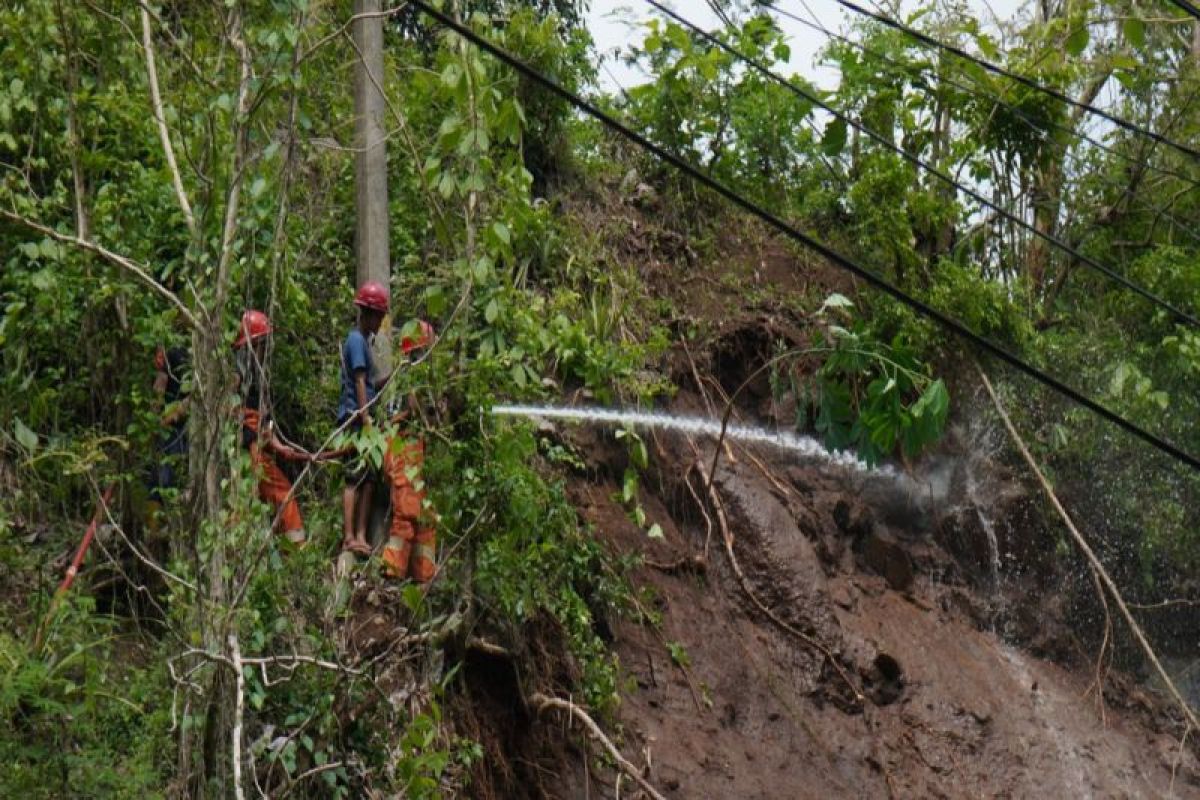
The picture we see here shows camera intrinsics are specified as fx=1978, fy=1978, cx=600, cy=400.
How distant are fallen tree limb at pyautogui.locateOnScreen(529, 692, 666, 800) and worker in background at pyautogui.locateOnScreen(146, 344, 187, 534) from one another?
7.32ft

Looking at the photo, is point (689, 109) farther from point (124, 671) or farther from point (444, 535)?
point (124, 671)

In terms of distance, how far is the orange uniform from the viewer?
9.82 meters

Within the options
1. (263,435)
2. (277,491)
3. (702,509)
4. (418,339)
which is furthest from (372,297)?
(702,509)

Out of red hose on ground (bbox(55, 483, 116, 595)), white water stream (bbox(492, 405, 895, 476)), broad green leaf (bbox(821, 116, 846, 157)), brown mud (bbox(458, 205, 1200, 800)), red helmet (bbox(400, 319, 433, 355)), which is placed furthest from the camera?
broad green leaf (bbox(821, 116, 846, 157))

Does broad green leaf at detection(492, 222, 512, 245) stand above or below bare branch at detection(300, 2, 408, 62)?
below

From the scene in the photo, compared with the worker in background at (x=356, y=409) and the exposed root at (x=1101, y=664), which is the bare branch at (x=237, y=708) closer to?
the worker in background at (x=356, y=409)

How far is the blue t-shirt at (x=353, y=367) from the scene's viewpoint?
976 cm

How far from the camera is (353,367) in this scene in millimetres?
9820

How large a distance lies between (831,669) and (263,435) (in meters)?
5.57

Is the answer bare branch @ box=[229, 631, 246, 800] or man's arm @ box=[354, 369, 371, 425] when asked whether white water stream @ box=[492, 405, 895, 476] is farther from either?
bare branch @ box=[229, 631, 246, 800]

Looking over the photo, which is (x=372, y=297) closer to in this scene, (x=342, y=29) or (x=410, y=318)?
(x=342, y=29)

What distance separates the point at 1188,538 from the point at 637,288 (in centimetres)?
522

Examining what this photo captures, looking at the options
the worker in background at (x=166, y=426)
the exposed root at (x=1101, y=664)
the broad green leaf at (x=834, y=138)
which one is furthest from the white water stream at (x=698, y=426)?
the broad green leaf at (x=834, y=138)

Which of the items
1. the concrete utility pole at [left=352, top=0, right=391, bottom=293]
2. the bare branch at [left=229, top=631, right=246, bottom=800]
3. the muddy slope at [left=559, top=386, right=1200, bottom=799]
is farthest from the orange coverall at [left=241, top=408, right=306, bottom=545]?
the muddy slope at [left=559, top=386, right=1200, bottom=799]
